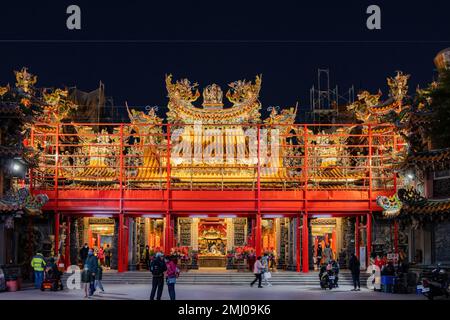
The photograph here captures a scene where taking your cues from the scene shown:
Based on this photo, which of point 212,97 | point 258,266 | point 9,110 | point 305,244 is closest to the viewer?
point 9,110

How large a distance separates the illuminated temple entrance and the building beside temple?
0.06m

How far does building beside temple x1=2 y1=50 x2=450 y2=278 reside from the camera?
117 ft

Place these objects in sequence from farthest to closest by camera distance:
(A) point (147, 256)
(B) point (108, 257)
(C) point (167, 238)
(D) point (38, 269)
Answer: (B) point (108, 257), (A) point (147, 256), (C) point (167, 238), (D) point (38, 269)

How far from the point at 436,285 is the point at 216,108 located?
69.0ft

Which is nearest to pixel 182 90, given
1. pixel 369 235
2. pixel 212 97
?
pixel 212 97

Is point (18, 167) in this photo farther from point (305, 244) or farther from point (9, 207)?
point (305, 244)

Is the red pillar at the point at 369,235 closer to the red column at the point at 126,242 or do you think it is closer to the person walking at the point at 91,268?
the red column at the point at 126,242

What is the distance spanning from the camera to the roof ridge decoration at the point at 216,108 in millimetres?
41375

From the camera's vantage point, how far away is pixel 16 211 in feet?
91.5

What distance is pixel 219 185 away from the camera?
40062mm

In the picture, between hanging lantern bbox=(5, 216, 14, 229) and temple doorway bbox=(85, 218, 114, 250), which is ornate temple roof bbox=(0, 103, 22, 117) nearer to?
hanging lantern bbox=(5, 216, 14, 229)

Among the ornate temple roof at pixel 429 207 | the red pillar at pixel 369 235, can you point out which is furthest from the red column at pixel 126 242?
the ornate temple roof at pixel 429 207
